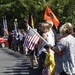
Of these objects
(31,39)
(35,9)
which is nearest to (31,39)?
(31,39)

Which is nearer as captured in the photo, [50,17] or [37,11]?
[50,17]

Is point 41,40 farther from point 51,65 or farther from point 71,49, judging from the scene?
point 71,49

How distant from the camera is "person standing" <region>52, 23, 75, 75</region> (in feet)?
24.9

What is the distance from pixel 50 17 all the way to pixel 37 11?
28123mm

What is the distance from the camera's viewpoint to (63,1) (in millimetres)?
38812

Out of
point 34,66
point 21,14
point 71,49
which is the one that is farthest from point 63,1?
point 71,49

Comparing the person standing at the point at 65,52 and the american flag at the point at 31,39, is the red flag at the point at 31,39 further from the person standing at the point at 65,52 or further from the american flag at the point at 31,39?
the person standing at the point at 65,52

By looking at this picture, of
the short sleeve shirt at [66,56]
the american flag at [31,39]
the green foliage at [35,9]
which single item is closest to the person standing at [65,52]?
the short sleeve shirt at [66,56]

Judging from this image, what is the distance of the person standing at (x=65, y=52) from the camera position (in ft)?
24.9

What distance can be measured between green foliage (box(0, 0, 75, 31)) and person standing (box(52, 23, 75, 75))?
28.9 metres

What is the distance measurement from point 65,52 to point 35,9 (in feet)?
105

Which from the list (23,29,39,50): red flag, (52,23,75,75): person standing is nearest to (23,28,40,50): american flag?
(23,29,39,50): red flag

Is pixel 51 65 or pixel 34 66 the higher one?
pixel 51 65

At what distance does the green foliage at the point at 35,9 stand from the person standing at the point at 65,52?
2892 centimetres
